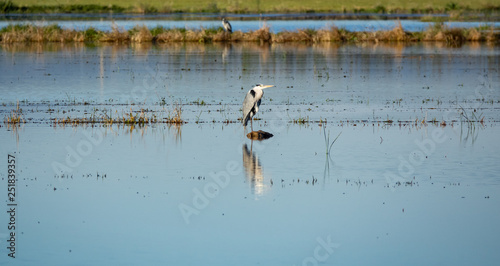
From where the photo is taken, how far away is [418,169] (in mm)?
14055

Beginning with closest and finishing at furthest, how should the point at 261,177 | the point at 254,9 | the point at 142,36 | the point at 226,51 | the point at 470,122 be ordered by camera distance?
the point at 261,177
the point at 470,122
the point at 226,51
the point at 142,36
the point at 254,9

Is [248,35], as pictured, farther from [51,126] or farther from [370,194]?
[370,194]

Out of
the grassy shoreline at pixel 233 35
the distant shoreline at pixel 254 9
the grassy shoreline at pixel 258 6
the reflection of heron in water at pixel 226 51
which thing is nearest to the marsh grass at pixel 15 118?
the reflection of heron in water at pixel 226 51

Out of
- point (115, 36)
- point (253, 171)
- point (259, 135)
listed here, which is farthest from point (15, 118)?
point (115, 36)

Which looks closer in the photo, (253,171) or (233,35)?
(253,171)

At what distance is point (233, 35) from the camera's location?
1975 inches

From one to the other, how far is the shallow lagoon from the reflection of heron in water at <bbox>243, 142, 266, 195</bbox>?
0.03 meters

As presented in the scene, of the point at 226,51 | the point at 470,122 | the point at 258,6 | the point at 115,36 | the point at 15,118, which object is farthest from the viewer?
the point at 258,6

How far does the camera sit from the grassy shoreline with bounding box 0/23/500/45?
161 feet

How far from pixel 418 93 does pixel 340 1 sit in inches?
2860

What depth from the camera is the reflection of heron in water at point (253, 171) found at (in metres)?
12.8

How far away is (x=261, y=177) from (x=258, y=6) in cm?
7960

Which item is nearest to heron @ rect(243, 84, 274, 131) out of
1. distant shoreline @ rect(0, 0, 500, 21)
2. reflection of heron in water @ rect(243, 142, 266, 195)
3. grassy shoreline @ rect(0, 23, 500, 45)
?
reflection of heron in water @ rect(243, 142, 266, 195)

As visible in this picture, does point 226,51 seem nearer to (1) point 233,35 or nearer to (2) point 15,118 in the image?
(1) point 233,35
